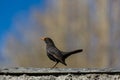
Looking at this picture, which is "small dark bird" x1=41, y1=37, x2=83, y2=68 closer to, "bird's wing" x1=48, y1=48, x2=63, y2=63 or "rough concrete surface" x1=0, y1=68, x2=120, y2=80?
"bird's wing" x1=48, y1=48, x2=63, y2=63

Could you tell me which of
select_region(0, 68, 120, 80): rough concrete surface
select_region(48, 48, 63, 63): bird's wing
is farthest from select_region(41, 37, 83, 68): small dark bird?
select_region(0, 68, 120, 80): rough concrete surface

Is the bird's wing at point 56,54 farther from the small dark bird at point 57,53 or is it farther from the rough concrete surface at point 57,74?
the rough concrete surface at point 57,74

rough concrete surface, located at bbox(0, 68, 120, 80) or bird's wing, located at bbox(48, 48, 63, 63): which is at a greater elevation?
rough concrete surface, located at bbox(0, 68, 120, 80)

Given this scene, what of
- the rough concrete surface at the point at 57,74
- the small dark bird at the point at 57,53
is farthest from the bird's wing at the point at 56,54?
the rough concrete surface at the point at 57,74

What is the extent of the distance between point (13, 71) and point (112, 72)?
0.79 m

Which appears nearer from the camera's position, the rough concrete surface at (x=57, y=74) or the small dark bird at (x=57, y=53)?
the rough concrete surface at (x=57, y=74)

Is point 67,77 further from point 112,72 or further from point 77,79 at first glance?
point 112,72

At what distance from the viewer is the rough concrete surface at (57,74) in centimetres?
303

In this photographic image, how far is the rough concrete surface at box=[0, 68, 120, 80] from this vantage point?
3.03 m

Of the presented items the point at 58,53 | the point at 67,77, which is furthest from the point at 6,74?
the point at 58,53

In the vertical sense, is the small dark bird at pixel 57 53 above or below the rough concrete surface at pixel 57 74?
below

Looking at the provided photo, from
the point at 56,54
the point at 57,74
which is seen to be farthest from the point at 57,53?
the point at 57,74

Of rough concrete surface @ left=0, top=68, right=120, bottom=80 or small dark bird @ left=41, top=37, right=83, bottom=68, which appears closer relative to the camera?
rough concrete surface @ left=0, top=68, right=120, bottom=80

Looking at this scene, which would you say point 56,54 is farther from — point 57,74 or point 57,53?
point 57,74
